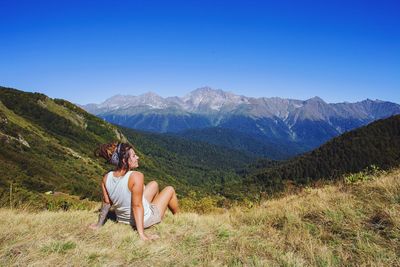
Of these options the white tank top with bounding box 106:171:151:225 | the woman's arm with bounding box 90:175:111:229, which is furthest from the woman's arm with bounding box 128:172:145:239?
the woman's arm with bounding box 90:175:111:229

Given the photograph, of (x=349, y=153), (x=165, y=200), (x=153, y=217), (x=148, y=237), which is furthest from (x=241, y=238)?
(x=349, y=153)

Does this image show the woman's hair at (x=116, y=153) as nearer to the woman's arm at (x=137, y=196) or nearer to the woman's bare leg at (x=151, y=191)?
the woman's arm at (x=137, y=196)

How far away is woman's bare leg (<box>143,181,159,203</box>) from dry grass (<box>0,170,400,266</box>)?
694 millimetres

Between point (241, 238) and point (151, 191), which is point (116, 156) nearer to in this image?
point (151, 191)

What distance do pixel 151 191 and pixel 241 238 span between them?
288cm

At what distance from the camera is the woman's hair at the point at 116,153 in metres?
7.53

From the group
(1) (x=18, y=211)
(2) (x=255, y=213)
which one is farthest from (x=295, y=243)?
(1) (x=18, y=211)

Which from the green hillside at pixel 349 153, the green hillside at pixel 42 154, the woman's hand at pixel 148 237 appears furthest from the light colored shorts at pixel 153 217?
the green hillside at pixel 349 153

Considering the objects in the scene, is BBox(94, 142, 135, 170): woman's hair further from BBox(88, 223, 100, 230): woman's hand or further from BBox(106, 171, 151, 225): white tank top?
BBox(88, 223, 100, 230): woman's hand

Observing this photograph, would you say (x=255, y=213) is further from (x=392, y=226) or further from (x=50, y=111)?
(x=50, y=111)

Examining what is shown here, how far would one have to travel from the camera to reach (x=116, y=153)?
7.66 metres

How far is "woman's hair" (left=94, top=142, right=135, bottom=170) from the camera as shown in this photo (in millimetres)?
7533

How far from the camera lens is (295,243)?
646 cm

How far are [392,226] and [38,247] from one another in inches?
245
